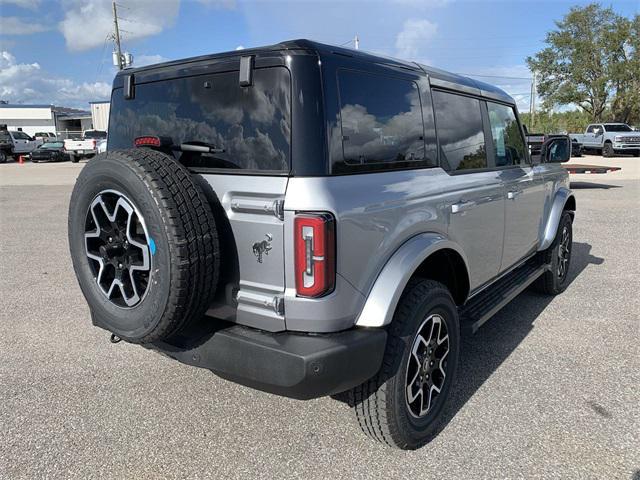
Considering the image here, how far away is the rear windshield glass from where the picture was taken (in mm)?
2252

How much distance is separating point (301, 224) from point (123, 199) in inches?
33.3

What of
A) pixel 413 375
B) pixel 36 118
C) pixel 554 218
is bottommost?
pixel 413 375

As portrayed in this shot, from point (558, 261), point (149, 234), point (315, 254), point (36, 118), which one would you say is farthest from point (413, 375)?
point (36, 118)

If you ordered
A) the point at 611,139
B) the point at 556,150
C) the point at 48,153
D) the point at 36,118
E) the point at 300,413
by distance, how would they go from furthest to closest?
the point at 36,118, the point at 48,153, the point at 611,139, the point at 556,150, the point at 300,413

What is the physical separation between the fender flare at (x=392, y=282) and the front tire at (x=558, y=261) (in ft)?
9.30

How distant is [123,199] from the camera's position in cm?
229

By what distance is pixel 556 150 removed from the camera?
4.76m

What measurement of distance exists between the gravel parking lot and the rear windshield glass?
4.85 ft

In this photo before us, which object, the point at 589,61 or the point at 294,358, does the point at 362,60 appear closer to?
the point at 294,358

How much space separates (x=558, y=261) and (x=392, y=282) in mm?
3336

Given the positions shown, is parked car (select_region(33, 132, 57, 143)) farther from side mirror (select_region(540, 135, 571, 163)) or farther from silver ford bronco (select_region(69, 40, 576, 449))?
silver ford bronco (select_region(69, 40, 576, 449))

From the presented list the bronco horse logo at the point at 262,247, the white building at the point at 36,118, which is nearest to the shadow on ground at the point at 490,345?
the bronco horse logo at the point at 262,247

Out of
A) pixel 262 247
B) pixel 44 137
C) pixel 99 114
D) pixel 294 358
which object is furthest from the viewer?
pixel 99 114

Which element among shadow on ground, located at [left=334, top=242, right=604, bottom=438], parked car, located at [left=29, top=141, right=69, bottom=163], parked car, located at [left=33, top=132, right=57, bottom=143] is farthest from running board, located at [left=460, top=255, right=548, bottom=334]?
parked car, located at [left=33, top=132, right=57, bottom=143]
